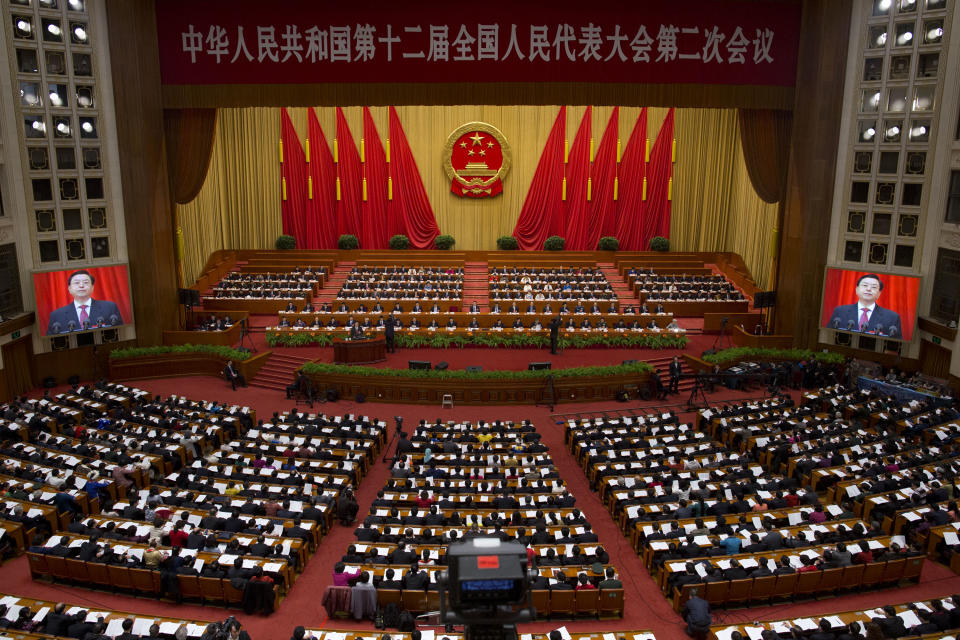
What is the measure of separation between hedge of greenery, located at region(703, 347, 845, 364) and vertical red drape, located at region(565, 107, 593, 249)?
45.3 ft

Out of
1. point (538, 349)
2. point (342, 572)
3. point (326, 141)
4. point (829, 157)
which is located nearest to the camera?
point (342, 572)

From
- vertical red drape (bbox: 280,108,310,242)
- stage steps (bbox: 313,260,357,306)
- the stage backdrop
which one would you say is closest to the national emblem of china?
the stage backdrop

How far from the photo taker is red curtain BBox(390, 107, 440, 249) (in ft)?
120

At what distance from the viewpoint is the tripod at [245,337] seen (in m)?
25.4

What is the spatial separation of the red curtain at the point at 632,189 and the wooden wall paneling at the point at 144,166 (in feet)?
68.3

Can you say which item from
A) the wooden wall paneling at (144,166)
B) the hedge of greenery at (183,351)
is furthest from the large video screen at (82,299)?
the hedge of greenery at (183,351)

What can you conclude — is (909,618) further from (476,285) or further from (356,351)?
(476,285)

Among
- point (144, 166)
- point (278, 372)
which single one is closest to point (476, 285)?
point (278, 372)

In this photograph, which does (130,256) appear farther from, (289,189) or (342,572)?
(342,572)

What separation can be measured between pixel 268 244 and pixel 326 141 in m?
5.87

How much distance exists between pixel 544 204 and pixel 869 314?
671 inches

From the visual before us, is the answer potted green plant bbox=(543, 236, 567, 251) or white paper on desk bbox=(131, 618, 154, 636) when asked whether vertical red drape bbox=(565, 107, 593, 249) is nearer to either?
potted green plant bbox=(543, 236, 567, 251)

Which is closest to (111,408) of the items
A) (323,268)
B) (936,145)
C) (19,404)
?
(19,404)

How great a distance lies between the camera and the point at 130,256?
25.2 metres
